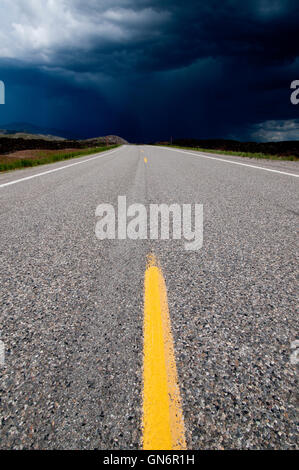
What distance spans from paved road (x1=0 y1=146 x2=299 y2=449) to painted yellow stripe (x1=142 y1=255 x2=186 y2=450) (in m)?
0.03

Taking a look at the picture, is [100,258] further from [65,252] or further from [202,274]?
[202,274]

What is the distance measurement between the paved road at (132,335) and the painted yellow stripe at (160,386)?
34 millimetres

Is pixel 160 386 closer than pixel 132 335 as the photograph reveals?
Yes

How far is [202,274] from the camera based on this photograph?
7.17ft

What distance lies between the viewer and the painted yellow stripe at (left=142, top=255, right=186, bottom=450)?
3.26 ft

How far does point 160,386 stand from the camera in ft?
3.91

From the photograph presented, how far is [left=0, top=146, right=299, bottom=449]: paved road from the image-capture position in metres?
1.04

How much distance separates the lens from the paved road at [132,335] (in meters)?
1.04

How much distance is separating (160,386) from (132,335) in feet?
1.19

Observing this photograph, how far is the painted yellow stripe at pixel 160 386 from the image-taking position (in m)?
0.99

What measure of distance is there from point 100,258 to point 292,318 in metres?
1.65

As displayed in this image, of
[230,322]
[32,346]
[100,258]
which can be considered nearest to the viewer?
[32,346]

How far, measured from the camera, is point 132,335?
1501 mm
